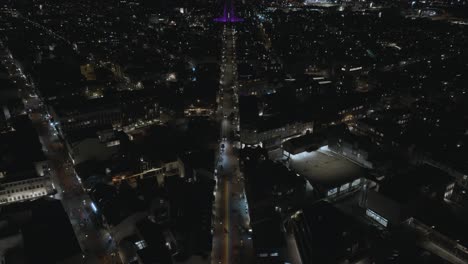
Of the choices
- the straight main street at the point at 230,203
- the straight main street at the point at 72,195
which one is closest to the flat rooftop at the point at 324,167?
the straight main street at the point at 230,203

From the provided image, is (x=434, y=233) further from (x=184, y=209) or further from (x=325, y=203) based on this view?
(x=184, y=209)

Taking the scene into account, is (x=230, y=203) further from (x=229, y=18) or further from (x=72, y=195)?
(x=229, y=18)

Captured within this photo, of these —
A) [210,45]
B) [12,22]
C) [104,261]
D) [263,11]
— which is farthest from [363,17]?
[104,261]

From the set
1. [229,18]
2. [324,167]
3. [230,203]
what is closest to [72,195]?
[230,203]

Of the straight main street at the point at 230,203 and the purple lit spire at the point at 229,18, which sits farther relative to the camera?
the purple lit spire at the point at 229,18

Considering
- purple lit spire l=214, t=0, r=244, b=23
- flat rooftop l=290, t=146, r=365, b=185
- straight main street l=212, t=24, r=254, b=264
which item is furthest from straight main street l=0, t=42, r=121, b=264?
purple lit spire l=214, t=0, r=244, b=23

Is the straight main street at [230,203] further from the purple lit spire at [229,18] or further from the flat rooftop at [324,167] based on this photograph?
the purple lit spire at [229,18]
